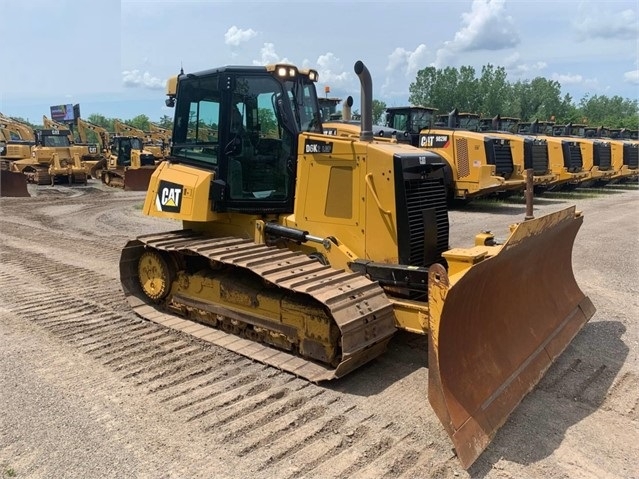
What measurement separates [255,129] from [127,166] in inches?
845

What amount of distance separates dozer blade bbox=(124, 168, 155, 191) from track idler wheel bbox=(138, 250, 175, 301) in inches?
707

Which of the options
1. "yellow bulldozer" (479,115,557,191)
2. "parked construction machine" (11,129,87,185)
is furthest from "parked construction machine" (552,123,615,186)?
"parked construction machine" (11,129,87,185)

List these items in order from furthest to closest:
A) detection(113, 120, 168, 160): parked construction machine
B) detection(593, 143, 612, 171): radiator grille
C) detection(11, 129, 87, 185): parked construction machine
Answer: detection(113, 120, 168, 160): parked construction machine → detection(11, 129, 87, 185): parked construction machine → detection(593, 143, 612, 171): radiator grille

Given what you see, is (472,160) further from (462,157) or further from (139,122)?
(139,122)

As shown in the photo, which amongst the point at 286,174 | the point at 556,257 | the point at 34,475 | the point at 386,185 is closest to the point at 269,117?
the point at 286,174

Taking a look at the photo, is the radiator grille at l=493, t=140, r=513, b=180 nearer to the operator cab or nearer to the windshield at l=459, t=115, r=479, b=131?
the windshield at l=459, t=115, r=479, b=131

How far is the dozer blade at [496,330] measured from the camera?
3424 millimetres

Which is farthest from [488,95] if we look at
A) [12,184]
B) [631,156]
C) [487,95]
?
[12,184]

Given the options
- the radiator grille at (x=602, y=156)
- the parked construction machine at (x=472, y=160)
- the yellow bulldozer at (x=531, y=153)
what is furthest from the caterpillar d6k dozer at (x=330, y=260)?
the radiator grille at (x=602, y=156)

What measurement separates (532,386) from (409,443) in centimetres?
126

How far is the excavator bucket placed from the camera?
1944 centimetres

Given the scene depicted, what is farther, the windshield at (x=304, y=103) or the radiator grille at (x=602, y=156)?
the radiator grille at (x=602, y=156)

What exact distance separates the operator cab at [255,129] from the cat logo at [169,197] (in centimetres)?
45

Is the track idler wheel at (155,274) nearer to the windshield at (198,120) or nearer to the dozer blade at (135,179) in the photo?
the windshield at (198,120)
